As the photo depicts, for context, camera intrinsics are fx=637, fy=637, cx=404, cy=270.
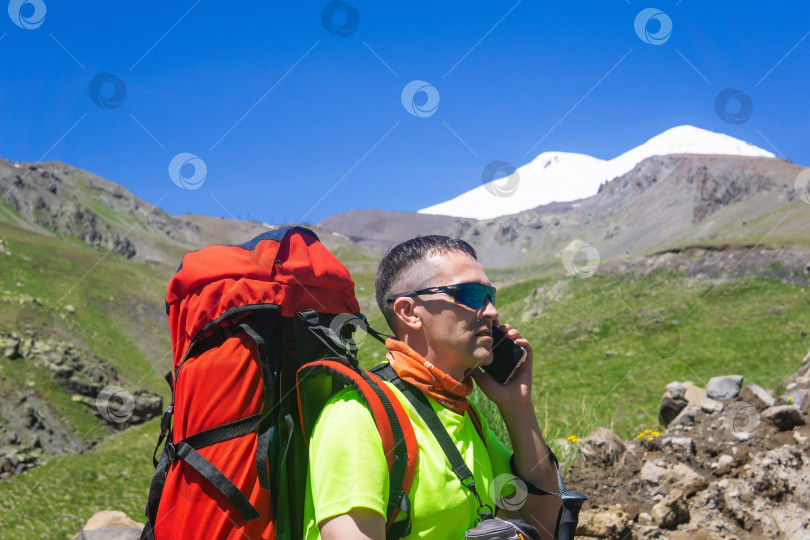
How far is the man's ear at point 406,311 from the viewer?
309 cm

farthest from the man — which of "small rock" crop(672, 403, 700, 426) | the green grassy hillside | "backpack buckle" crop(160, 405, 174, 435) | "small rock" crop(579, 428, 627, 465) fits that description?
"small rock" crop(672, 403, 700, 426)

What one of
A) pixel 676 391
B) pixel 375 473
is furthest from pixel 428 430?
pixel 676 391

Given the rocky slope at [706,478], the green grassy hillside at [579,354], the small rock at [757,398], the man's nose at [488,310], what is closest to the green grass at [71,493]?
the green grassy hillside at [579,354]

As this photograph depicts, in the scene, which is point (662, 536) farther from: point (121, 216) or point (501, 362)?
point (121, 216)

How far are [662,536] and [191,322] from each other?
4666mm

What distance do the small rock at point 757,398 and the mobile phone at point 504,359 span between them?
723cm

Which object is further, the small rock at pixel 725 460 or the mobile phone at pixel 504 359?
Answer: the small rock at pixel 725 460

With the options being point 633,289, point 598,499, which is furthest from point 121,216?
point 598,499

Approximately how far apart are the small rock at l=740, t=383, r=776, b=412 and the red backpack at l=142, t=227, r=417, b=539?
7.66 metres

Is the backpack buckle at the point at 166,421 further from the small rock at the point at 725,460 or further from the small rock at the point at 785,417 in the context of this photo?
the small rock at the point at 785,417

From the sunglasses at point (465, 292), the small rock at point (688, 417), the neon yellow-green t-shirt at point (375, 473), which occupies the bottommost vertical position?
the small rock at point (688, 417)

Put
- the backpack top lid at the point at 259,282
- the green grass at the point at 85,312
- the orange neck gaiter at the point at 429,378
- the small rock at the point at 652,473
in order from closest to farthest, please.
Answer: the orange neck gaiter at the point at 429,378, the backpack top lid at the point at 259,282, the small rock at the point at 652,473, the green grass at the point at 85,312

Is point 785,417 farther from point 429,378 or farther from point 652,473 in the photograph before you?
point 429,378

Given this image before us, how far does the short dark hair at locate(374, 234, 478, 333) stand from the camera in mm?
3217
